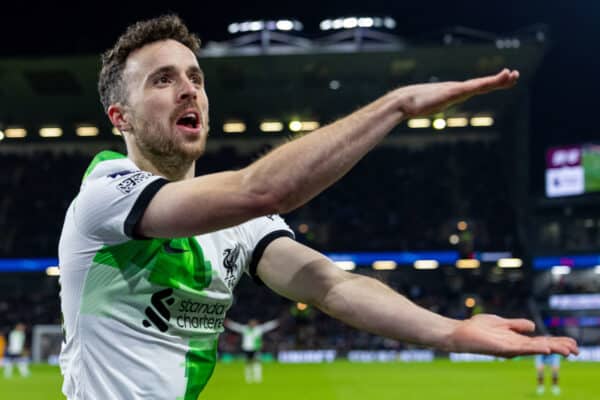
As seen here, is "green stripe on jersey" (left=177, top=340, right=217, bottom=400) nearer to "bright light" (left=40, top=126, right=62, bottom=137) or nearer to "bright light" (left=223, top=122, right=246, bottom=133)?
"bright light" (left=223, top=122, right=246, bottom=133)

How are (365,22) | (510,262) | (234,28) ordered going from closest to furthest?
(365,22) → (234,28) → (510,262)

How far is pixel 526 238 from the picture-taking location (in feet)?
156

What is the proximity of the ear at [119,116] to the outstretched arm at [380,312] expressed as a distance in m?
0.77

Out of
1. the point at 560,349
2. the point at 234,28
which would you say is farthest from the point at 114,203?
the point at 234,28

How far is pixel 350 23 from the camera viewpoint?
40781 mm

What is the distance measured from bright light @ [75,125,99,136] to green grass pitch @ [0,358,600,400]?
20443 millimetres

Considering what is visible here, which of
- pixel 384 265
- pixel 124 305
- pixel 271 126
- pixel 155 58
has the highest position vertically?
pixel 271 126

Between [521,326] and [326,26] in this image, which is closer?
[521,326]

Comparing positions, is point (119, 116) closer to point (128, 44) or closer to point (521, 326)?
point (128, 44)

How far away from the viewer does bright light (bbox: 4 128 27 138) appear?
4634 centimetres

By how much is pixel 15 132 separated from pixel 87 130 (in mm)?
4207

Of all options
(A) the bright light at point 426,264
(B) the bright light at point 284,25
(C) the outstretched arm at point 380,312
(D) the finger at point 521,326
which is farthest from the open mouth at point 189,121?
(A) the bright light at point 426,264

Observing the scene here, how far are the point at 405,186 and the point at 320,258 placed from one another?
43.2m

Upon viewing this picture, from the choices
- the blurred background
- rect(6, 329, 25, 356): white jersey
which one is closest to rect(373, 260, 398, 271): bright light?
the blurred background
